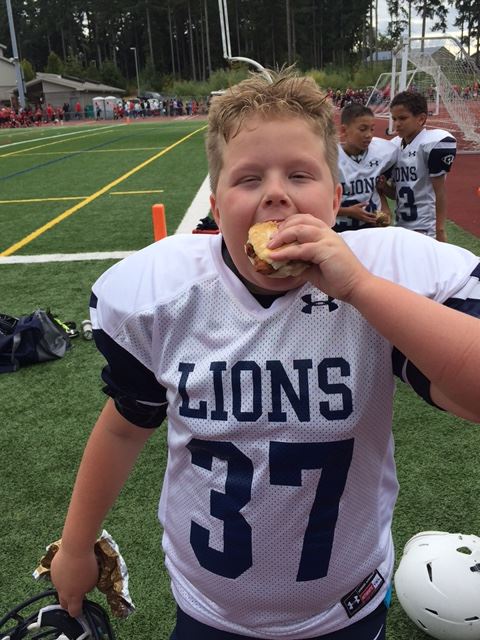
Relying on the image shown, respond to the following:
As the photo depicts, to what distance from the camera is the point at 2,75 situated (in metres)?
65.6

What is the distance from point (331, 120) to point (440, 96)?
19908mm

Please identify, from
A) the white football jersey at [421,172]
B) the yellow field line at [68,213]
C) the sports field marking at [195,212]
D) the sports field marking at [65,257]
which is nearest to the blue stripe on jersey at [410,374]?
the white football jersey at [421,172]

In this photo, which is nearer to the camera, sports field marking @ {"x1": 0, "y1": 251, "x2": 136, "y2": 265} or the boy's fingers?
the boy's fingers

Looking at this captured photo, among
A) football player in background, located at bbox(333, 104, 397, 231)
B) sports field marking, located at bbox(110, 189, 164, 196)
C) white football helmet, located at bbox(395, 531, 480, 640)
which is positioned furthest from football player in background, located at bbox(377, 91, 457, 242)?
sports field marking, located at bbox(110, 189, 164, 196)

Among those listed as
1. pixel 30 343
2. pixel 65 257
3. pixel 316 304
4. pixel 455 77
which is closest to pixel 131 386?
pixel 316 304

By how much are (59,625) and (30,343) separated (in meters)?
3.76

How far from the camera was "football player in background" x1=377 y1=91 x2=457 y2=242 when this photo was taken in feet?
17.3

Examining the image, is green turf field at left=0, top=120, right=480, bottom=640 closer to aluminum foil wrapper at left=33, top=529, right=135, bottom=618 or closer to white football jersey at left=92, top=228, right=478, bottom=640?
aluminum foil wrapper at left=33, top=529, right=135, bottom=618

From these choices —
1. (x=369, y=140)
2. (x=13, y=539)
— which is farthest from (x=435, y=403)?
(x=369, y=140)

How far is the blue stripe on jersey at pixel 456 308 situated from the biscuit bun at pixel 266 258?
11.2 inches

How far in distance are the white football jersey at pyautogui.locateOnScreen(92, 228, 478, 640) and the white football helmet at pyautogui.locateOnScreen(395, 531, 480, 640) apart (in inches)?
41.2

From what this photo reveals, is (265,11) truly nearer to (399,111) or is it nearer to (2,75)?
(2,75)

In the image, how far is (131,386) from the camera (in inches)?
54.7

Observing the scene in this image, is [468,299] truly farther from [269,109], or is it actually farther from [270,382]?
[269,109]
